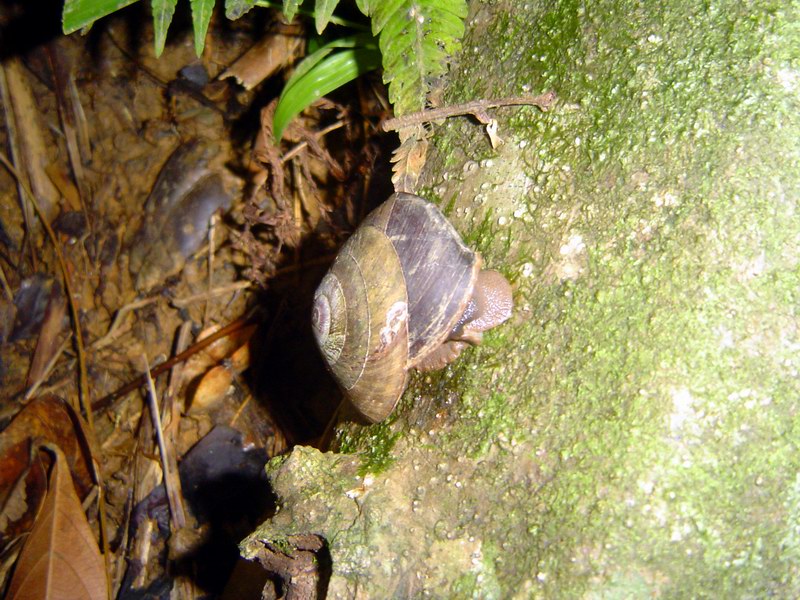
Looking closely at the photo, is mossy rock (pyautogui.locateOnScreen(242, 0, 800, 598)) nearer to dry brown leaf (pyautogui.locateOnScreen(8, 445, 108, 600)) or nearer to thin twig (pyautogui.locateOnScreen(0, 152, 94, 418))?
dry brown leaf (pyautogui.locateOnScreen(8, 445, 108, 600))

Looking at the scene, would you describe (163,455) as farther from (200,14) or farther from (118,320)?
(200,14)

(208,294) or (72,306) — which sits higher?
(72,306)

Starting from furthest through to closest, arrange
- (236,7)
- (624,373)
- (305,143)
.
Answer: (305,143) → (236,7) → (624,373)

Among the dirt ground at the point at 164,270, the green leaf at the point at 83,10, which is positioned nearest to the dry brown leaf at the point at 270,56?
the dirt ground at the point at 164,270

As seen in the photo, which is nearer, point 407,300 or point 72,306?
point 407,300

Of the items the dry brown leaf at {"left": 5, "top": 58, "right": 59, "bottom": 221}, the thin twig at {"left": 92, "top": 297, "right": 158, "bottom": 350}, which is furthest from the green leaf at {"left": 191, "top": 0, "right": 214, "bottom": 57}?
the dry brown leaf at {"left": 5, "top": 58, "right": 59, "bottom": 221}


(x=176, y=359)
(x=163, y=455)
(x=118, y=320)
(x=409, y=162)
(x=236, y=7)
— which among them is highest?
(x=236, y=7)

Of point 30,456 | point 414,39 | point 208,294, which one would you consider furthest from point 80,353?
point 414,39
